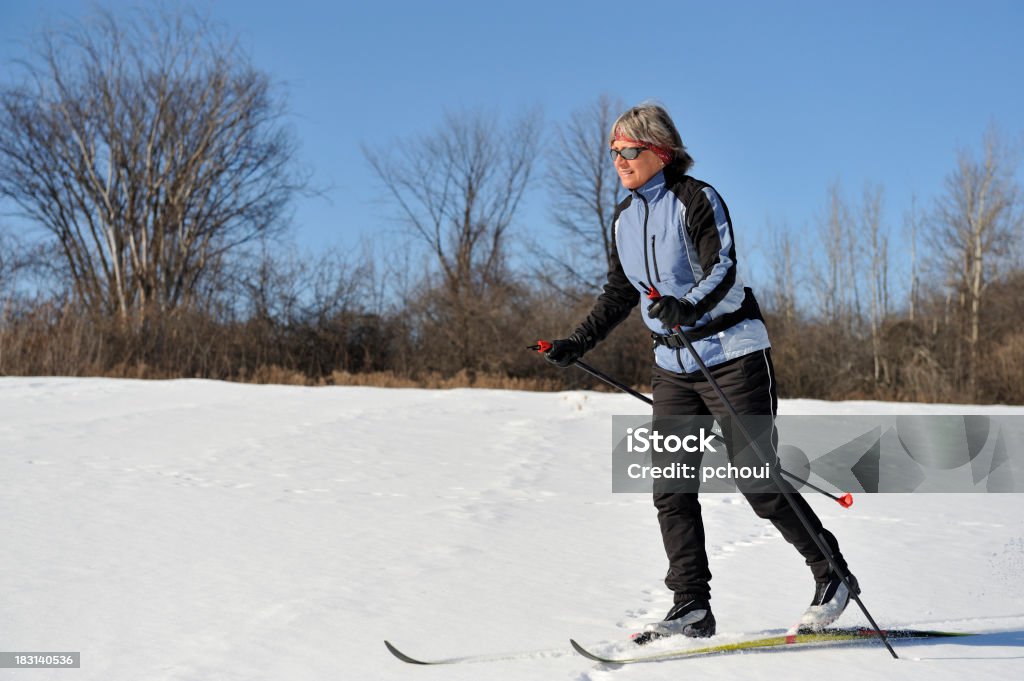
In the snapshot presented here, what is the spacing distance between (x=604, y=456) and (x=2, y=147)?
18.8 m

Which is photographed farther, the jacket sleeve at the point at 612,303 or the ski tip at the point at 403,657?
the jacket sleeve at the point at 612,303

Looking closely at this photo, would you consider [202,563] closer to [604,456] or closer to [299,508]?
[299,508]

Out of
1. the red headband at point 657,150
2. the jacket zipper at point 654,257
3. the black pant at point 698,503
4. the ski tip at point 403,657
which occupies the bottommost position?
the ski tip at point 403,657

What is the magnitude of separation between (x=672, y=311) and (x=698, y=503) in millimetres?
644

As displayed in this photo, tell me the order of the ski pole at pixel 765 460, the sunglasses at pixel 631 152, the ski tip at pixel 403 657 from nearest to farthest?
the ski tip at pixel 403 657
the ski pole at pixel 765 460
the sunglasses at pixel 631 152

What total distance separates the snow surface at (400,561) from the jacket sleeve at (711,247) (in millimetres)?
1071

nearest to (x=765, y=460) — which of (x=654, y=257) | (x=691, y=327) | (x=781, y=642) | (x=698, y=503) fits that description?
(x=698, y=503)

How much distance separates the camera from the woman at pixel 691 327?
2.60 m

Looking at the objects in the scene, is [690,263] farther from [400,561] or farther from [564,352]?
[400,561]

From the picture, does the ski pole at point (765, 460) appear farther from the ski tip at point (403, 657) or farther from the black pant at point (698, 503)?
the ski tip at point (403, 657)

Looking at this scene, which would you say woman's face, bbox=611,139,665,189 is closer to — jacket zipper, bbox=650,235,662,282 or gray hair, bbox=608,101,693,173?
gray hair, bbox=608,101,693,173

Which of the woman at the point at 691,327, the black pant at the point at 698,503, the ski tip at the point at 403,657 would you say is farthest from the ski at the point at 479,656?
the black pant at the point at 698,503

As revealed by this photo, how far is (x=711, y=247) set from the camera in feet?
8.50

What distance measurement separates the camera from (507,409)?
9.53 m
